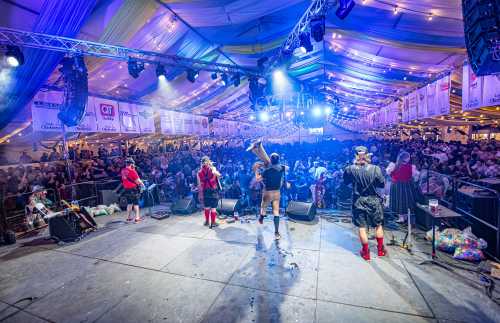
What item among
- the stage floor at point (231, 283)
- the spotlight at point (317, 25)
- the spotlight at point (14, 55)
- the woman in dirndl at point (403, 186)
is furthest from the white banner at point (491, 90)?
the spotlight at point (14, 55)

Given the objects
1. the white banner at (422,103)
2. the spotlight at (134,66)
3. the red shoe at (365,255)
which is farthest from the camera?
the white banner at (422,103)

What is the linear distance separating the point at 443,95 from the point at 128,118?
41.8 ft

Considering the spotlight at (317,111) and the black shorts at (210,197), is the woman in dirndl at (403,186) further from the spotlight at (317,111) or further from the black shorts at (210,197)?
the spotlight at (317,111)

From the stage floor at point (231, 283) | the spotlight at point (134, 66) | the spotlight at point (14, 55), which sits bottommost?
the stage floor at point (231, 283)

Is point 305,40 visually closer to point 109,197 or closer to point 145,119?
point 109,197

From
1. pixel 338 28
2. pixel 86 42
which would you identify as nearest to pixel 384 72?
pixel 338 28

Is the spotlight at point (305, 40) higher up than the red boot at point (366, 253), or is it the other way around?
the spotlight at point (305, 40)

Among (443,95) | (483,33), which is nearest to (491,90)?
(443,95)

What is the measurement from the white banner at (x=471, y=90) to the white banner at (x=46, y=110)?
499 inches

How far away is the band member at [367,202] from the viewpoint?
3965 millimetres

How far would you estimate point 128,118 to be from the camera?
34.2 ft

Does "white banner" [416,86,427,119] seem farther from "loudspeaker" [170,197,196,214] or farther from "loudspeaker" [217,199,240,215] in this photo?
"loudspeaker" [170,197,196,214]

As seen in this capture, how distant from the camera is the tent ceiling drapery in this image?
16.6 feet

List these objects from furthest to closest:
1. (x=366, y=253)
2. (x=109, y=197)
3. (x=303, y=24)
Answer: (x=109, y=197) → (x=303, y=24) → (x=366, y=253)
